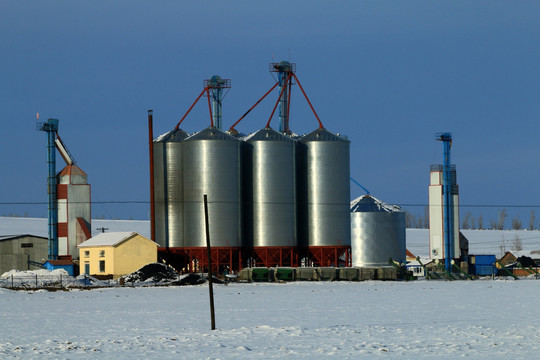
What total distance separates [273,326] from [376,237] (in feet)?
215

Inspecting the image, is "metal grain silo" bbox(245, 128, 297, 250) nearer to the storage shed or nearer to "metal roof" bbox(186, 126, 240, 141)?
"metal roof" bbox(186, 126, 240, 141)

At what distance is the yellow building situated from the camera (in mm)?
83000

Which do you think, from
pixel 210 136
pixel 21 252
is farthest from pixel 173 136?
pixel 21 252

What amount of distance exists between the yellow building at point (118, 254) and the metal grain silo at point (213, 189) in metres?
5.17

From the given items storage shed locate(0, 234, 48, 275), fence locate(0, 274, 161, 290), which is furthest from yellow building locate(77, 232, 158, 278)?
storage shed locate(0, 234, 48, 275)

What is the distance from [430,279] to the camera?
9506 centimetres

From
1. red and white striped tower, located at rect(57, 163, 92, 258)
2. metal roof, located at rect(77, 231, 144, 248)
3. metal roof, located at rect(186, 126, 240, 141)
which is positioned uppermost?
metal roof, located at rect(186, 126, 240, 141)

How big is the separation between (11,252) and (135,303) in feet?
140

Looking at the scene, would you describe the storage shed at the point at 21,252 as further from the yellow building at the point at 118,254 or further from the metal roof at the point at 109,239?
the yellow building at the point at 118,254

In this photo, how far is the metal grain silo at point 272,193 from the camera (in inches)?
3529

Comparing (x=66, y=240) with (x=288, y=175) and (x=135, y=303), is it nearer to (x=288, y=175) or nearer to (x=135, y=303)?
(x=288, y=175)

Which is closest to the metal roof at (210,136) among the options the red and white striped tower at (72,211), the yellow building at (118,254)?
the yellow building at (118,254)

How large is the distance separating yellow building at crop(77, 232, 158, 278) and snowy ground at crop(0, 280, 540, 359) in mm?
22329

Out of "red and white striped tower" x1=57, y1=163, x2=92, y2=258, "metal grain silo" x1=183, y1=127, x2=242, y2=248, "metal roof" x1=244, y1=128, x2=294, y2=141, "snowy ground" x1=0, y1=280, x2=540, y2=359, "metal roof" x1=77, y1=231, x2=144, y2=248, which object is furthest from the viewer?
"red and white striped tower" x1=57, y1=163, x2=92, y2=258
